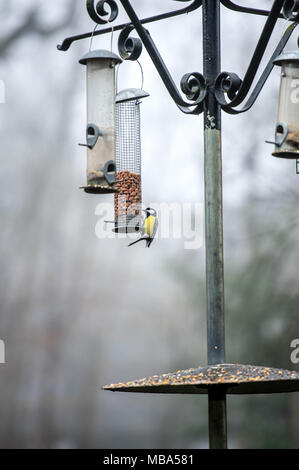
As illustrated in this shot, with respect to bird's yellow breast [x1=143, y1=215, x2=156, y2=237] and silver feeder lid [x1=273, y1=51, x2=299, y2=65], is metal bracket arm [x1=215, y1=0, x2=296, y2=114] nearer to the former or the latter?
silver feeder lid [x1=273, y1=51, x2=299, y2=65]

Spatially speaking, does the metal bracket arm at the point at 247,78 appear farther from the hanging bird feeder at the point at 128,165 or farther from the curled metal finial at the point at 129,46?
the hanging bird feeder at the point at 128,165

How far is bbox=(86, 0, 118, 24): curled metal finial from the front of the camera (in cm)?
376

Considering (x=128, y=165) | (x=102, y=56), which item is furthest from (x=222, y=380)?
(x=128, y=165)

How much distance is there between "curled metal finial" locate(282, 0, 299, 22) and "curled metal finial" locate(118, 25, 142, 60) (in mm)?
736

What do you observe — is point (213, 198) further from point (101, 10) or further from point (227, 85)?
point (101, 10)

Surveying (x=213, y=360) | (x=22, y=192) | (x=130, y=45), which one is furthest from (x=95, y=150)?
(x=22, y=192)

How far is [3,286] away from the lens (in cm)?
780

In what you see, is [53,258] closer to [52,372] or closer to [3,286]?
[3,286]

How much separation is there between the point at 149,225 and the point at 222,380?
1.36m

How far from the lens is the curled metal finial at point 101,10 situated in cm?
376

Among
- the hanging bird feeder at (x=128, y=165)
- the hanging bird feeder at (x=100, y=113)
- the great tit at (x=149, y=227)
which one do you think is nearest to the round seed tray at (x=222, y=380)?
the hanging bird feeder at (x=100, y=113)

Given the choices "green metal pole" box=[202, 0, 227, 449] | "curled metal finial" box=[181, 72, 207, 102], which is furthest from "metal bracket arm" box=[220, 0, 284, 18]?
"curled metal finial" box=[181, 72, 207, 102]

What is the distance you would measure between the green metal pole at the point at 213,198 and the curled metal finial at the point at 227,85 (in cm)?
3
